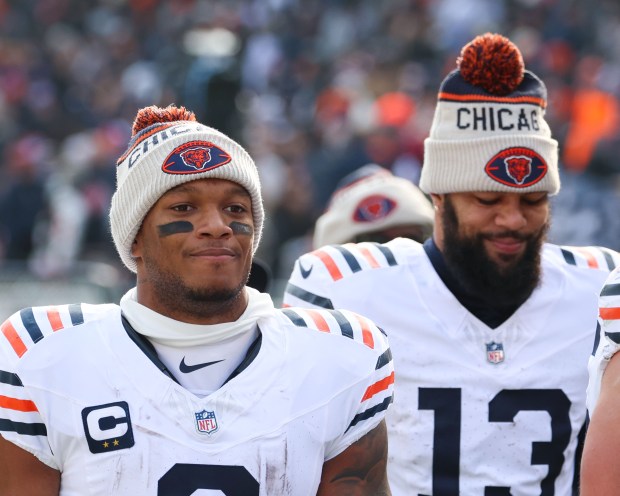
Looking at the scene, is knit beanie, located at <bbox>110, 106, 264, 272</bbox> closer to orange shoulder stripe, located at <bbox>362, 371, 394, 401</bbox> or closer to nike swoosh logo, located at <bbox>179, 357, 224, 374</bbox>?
nike swoosh logo, located at <bbox>179, 357, 224, 374</bbox>

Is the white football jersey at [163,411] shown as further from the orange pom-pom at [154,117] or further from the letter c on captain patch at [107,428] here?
the orange pom-pom at [154,117]

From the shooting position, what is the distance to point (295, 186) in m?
11.5

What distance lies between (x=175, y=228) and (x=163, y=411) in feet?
1.43

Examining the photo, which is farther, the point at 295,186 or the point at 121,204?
the point at 295,186

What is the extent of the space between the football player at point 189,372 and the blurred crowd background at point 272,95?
4965 millimetres

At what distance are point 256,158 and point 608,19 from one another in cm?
473

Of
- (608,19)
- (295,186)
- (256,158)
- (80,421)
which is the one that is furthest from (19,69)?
(80,421)

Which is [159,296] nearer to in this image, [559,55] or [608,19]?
[559,55]

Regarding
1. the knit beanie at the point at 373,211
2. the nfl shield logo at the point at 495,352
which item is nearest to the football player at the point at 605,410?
the nfl shield logo at the point at 495,352

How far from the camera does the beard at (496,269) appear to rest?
403cm

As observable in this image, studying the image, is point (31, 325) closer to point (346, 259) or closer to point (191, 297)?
point (191, 297)

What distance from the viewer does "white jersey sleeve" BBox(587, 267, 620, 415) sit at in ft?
9.16

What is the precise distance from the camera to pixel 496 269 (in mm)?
4031

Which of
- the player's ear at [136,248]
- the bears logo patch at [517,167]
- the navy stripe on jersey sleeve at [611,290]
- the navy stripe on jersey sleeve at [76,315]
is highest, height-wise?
Answer: the bears logo patch at [517,167]
